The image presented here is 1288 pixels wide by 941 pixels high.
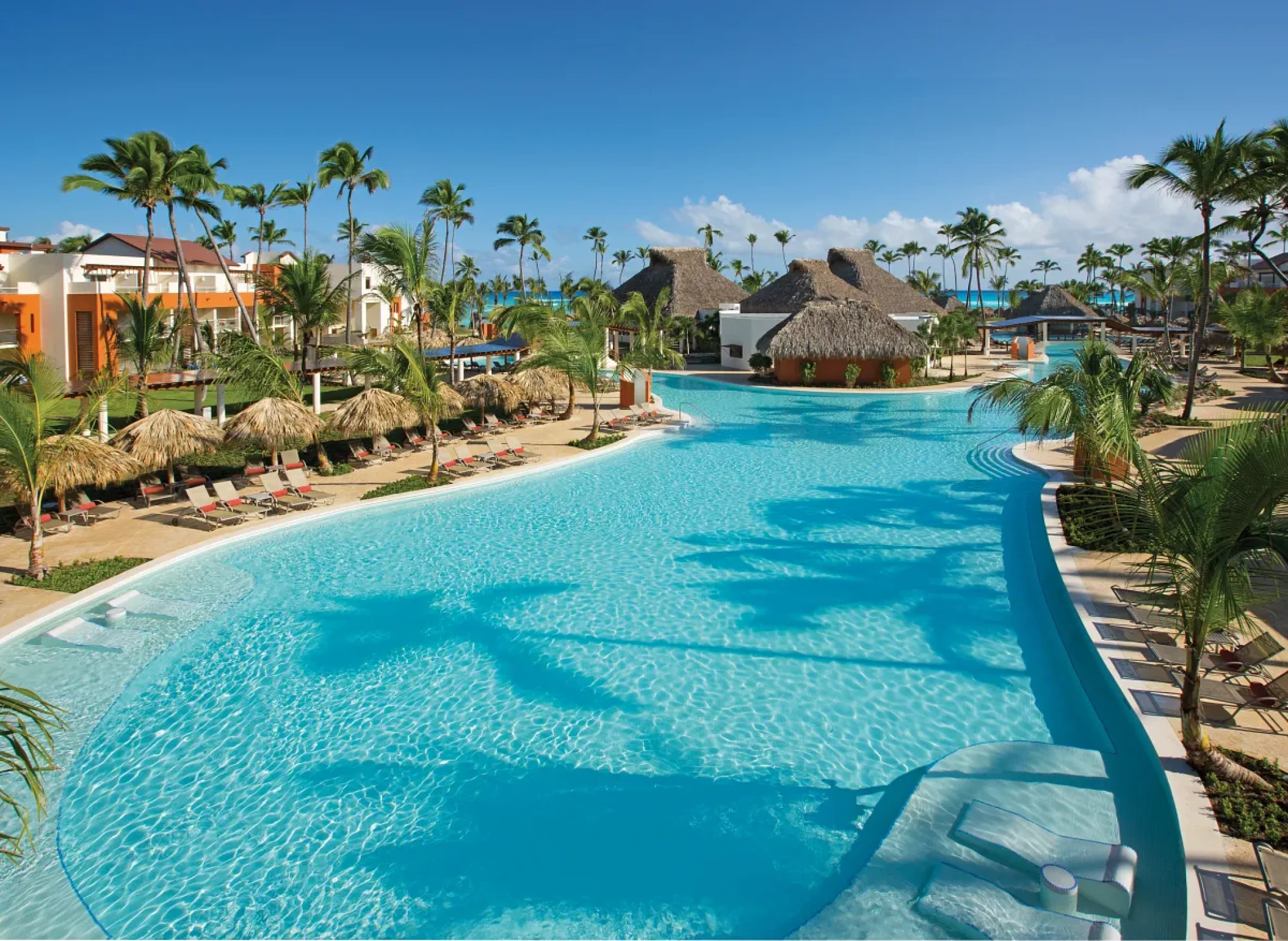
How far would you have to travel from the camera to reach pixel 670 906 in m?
5.20

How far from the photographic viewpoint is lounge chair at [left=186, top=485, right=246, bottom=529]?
12.3m

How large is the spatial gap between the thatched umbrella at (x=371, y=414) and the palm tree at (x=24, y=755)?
28.3 ft

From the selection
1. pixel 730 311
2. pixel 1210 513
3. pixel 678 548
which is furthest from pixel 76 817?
pixel 730 311

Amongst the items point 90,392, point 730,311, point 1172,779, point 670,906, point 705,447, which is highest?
point 730,311

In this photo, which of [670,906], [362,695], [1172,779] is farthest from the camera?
[362,695]

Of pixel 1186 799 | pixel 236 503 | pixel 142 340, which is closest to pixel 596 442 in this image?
pixel 236 503

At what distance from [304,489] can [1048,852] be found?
476 inches

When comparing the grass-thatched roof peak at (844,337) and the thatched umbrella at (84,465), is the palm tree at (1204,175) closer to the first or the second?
the grass-thatched roof peak at (844,337)

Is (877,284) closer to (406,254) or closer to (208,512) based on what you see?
(406,254)

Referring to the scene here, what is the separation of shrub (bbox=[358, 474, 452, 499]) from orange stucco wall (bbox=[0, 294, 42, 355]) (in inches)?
602

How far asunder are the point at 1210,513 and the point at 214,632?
30.5ft

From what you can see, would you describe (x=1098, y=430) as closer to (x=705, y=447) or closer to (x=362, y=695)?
(x=362, y=695)

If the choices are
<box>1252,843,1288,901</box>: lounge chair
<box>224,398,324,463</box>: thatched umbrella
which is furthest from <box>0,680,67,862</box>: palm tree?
<box>224,398,324,463</box>: thatched umbrella

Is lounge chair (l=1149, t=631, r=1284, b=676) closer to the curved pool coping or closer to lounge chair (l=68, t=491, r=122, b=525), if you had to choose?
the curved pool coping
